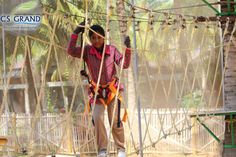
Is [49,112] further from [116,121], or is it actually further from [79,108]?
[116,121]

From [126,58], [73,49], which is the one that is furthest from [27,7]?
[126,58]

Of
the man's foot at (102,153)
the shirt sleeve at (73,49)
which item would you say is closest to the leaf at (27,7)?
the shirt sleeve at (73,49)

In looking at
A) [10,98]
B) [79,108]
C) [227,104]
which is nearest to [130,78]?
[79,108]

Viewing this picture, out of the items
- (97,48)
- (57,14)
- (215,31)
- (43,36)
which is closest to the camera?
(57,14)

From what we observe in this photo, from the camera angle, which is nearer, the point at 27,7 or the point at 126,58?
the point at 126,58

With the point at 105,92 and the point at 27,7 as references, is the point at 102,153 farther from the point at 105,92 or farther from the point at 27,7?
the point at 27,7

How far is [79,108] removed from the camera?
8.51 meters

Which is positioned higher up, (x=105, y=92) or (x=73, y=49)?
(x=73, y=49)

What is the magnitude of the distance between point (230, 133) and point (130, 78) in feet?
11.7

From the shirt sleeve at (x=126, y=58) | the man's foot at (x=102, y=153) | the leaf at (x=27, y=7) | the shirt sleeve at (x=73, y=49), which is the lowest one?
the man's foot at (x=102, y=153)

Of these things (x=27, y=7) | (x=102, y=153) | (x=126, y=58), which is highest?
(x=27, y=7)

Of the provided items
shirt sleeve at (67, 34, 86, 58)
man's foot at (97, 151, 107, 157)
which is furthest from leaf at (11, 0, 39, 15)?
man's foot at (97, 151, 107, 157)

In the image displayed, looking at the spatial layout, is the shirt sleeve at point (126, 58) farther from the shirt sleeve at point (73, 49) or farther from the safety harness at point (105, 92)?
the shirt sleeve at point (73, 49)

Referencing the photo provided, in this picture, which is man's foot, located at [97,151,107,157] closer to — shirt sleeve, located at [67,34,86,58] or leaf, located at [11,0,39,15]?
shirt sleeve, located at [67,34,86,58]
